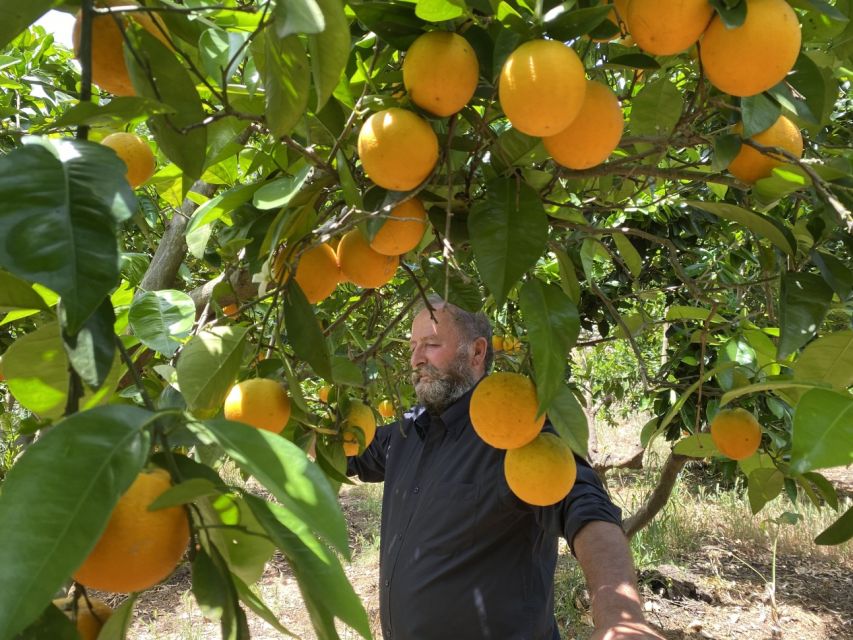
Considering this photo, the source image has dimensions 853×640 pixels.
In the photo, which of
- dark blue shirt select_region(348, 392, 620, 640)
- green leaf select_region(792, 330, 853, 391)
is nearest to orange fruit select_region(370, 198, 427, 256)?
green leaf select_region(792, 330, 853, 391)

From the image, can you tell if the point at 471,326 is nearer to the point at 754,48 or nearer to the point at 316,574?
the point at 754,48

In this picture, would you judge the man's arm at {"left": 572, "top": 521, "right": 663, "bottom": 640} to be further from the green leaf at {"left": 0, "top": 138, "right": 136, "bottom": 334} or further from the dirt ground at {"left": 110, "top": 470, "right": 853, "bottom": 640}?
the dirt ground at {"left": 110, "top": 470, "right": 853, "bottom": 640}

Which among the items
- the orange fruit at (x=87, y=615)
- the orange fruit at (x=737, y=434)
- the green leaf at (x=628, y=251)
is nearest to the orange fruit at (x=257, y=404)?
the orange fruit at (x=87, y=615)

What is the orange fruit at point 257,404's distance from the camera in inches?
32.6

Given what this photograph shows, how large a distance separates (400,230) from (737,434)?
899 millimetres

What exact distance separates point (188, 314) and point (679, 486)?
21.8ft

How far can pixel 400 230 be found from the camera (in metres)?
0.76

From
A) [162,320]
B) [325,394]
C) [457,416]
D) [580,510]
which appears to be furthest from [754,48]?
[457,416]

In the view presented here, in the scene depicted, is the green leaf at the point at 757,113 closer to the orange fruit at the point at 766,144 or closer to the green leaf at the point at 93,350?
the orange fruit at the point at 766,144

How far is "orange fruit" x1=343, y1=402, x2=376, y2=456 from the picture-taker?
1.19m

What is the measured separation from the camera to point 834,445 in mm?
591

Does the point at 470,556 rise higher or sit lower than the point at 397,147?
lower

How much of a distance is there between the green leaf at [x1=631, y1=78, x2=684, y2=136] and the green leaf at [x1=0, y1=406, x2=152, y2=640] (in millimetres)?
782

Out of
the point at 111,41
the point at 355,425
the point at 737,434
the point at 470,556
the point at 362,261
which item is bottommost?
the point at 470,556
